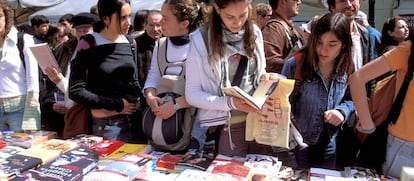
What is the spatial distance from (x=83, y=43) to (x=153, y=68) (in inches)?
14.9

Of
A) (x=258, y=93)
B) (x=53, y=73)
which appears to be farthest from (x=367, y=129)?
(x=53, y=73)

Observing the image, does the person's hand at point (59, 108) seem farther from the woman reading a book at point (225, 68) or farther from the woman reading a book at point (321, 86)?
the woman reading a book at point (321, 86)

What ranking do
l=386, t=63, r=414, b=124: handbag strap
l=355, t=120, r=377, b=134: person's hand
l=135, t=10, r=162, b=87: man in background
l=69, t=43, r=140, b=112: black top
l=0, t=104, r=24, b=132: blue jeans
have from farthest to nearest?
l=135, t=10, r=162, b=87: man in background
l=0, t=104, r=24, b=132: blue jeans
l=69, t=43, r=140, b=112: black top
l=355, t=120, r=377, b=134: person's hand
l=386, t=63, r=414, b=124: handbag strap

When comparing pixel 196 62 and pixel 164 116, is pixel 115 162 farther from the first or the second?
pixel 196 62

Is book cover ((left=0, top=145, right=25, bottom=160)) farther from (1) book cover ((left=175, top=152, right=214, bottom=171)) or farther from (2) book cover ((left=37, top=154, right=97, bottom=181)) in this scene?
(1) book cover ((left=175, top=152, right=214, bottom=171))

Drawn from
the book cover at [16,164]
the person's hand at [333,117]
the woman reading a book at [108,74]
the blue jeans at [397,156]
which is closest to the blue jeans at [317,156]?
the person's hand at [333,117]

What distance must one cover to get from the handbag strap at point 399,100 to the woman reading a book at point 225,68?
0.57 meters

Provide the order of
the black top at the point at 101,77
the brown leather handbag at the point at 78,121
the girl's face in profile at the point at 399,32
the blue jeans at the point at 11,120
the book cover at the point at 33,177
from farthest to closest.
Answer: the girl's face in profile at the point at 399,32, the blue jeans at the point at 11,120, the brown leather handbag at the point at 78,121, the black top at the point at 101,77, the book cover at the point at 33,177

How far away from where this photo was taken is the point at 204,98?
5.27 ft

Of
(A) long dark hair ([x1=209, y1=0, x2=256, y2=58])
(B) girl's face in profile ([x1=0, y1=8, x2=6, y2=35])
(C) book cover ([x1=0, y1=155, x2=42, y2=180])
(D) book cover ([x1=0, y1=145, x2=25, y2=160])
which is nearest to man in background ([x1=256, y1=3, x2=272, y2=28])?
(A) long dark hair ([x1=209, y1=0, x2=256, y2=58])

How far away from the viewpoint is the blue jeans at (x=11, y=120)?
2201 millimetres

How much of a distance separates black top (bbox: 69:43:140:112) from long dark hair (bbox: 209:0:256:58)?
0.60 meters

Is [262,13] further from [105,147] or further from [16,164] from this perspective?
[16,164]

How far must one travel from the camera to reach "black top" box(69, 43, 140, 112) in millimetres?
1927
